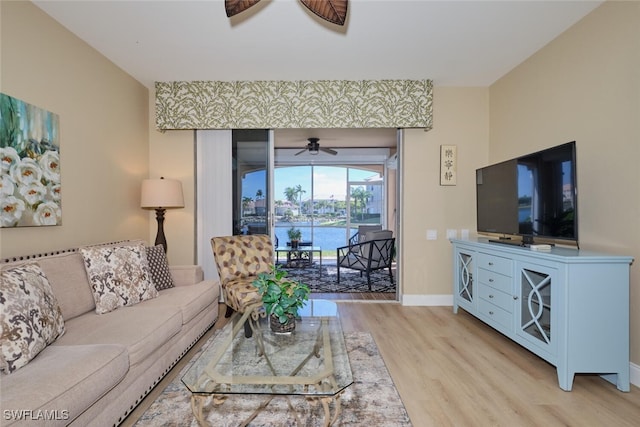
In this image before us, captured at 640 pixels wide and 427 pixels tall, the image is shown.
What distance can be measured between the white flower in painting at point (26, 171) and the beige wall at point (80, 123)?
0.28 meters

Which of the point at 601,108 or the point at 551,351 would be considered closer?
the point at 551,351

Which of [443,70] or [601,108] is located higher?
[443,70]

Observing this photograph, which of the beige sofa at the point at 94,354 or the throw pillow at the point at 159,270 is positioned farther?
the throw pillow at the point at 159,270

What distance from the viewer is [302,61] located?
130 inches

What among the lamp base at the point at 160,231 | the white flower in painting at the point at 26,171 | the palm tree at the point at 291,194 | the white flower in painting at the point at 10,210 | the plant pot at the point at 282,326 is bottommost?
the plant pot at the point at 282,326

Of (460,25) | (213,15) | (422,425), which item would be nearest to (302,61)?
(213,15)

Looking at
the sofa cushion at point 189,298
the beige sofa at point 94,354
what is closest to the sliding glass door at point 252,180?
the sofa cushion at point 189,298

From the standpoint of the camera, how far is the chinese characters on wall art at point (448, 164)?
397cm

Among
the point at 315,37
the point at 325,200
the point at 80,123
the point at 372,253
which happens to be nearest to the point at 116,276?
the point at 80,123

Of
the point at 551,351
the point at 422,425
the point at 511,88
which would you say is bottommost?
the point at 422,425

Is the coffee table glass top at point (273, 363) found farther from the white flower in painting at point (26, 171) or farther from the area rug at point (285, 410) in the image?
the white flower in painting at point (26, 171)

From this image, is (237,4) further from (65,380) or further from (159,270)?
(159,270)

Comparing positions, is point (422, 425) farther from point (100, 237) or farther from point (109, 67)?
point (109, 67)

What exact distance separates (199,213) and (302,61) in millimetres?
2204
